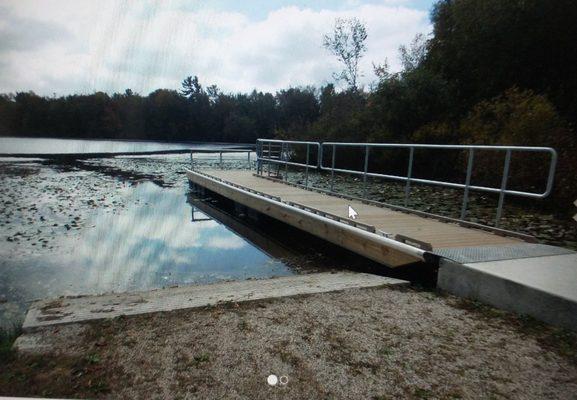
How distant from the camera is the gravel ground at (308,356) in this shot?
225 cm

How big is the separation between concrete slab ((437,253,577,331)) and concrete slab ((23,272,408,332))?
0.65 m

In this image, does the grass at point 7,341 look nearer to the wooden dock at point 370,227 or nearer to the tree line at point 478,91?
the wooden dock at point 370,227

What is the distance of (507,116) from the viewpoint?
11516mm

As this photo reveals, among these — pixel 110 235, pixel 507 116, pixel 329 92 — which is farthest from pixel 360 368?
pixel 329 92

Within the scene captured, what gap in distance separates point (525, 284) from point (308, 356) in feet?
6.41

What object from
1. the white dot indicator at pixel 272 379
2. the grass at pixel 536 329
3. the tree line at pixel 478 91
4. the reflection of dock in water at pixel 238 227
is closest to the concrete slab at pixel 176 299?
the grass at pixel 536 329

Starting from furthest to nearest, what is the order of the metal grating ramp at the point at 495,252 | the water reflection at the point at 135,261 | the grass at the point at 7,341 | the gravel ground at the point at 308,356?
the water reflection at the point at 135,261 → the metal grating ramp at the point at 495,252 → the grass at the point at 7,341 → the gravel ground at the point at 308,356

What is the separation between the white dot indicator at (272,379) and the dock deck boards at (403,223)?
9.22 feet

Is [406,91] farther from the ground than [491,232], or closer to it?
farther from the ground

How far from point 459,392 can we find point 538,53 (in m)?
16.6

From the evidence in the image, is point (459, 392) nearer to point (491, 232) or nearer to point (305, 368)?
point (305, 368)

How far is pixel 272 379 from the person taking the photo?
2.34 metres

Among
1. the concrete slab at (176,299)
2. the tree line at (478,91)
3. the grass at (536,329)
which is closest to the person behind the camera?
the grass at (536,329)

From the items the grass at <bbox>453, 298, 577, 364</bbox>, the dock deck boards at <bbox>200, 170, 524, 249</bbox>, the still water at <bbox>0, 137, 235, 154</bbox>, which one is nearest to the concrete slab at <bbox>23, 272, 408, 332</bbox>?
the grass at <bbox>453, 298, 577, 364</bbox>
